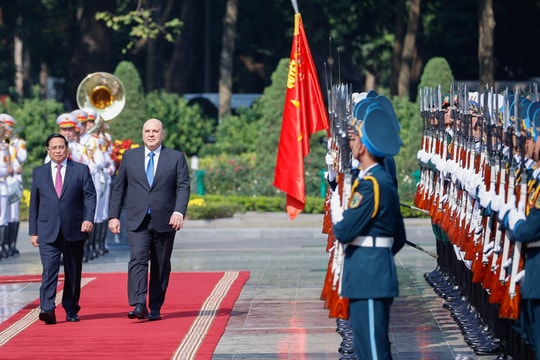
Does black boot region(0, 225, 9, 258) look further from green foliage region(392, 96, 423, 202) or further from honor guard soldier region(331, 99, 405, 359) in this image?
honor guard soldier region(331, 99, 405, 359)

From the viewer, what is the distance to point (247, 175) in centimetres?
3117

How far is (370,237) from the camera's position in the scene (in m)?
9.09

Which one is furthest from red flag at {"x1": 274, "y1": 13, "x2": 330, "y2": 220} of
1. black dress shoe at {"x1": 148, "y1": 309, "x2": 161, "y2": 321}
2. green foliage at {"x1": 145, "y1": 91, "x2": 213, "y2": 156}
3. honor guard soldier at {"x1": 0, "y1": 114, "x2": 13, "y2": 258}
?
green foliage at {"x1": 145, "y1": 91, "x2": 213, "y2": 156}

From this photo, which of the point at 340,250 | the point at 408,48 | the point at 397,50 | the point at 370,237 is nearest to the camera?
the point at 370,237

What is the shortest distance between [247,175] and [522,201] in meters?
21.8

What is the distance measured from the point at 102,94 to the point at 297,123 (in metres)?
12.3

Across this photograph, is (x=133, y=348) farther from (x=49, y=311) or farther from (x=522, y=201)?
(x=522, y=201)

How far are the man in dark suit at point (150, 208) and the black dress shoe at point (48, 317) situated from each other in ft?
2.50

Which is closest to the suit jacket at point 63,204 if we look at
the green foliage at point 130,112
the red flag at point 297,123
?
the red flag at point 297,123

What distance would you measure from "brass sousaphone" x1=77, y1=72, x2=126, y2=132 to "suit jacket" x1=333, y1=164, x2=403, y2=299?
57.8 ft

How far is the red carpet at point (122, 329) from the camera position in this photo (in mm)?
11977

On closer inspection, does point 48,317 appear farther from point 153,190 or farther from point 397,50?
point 397,50

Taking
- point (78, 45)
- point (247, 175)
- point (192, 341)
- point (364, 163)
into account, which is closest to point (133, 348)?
point (192, 341)

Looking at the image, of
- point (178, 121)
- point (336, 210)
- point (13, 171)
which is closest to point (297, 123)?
point (336, 210)
